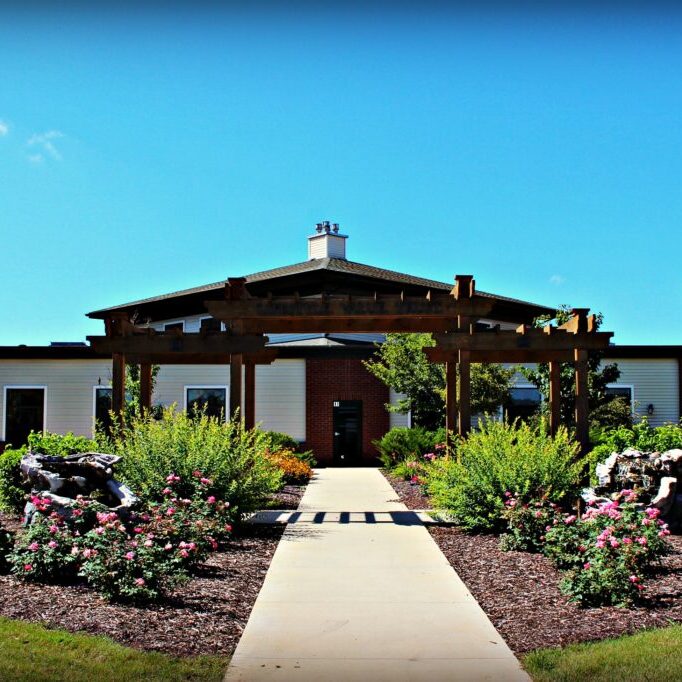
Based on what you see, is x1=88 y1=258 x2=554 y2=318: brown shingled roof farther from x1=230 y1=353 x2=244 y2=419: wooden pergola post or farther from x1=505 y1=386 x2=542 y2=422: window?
x1=230 y1=353 x2=244 y2=419: wooden pergola post

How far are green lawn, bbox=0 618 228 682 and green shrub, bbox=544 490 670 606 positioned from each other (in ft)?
10.8

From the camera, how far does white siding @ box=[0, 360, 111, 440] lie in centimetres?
2747

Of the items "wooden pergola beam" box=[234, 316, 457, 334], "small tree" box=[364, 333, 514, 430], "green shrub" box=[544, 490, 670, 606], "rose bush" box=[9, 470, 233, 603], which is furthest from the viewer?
"small tree" box=[364, 333, 514, 430]

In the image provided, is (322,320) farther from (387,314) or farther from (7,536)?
(7,536)

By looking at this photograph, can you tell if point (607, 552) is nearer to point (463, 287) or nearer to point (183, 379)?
point (463, 287)

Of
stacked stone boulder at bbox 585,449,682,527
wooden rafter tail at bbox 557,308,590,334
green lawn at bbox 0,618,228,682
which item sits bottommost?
green lawn at bbox 0,618,228,682

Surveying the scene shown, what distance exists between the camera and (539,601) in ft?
23.6

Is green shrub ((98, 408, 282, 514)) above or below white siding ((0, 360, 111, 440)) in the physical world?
below

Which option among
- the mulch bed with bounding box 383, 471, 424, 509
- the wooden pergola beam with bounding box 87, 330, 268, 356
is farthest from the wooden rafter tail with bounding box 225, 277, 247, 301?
the mulch bed with bounding box 383, 471, 424, 509

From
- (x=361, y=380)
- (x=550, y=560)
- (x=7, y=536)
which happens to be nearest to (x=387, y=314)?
(x=550, y=560)

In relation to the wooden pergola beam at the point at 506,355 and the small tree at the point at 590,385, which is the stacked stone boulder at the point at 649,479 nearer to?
the wooden pergola beam at the point at 506,355

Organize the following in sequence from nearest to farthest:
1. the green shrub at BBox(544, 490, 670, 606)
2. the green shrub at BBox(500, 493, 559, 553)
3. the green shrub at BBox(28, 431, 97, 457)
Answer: the green shrub at BBox(544, 490, 670, 606) < the green shrub at BBox(500, 493, 559, 553) < the green shrub at BBox(28, 431, 97, 457)

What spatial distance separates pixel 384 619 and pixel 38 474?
5.50 metres

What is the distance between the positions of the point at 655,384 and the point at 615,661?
77.4ft
